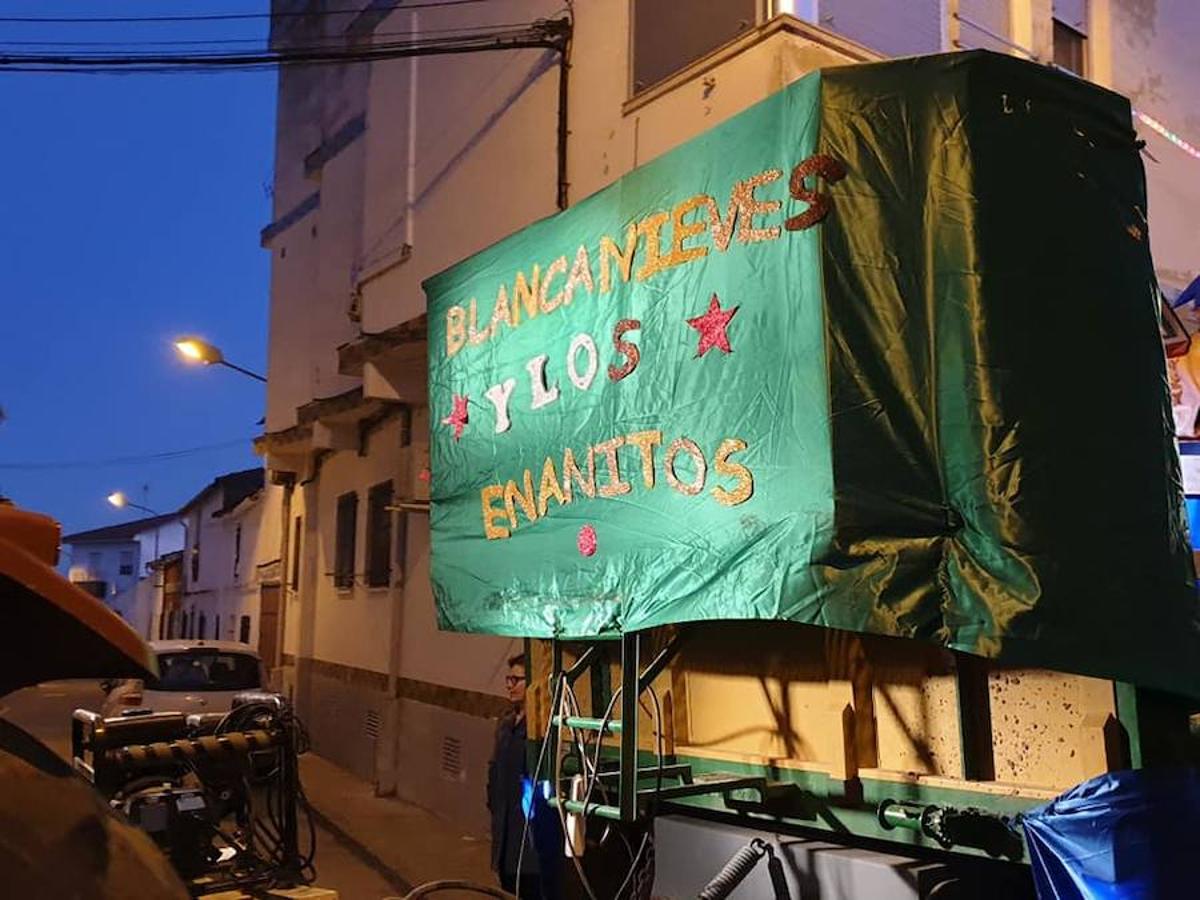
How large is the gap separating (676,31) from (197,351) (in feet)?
27.4

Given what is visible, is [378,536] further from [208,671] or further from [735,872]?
[735,872]

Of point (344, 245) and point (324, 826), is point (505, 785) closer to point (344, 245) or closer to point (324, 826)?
point (324, 826)

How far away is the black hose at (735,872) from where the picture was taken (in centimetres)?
418

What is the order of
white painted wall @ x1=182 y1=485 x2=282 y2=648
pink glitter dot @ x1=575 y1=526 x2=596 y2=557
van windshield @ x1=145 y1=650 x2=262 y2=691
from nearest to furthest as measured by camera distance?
pink glitter dot @ x1=575 y1=526 x2=596 y2=557
van windshield @ x1=145 y1=650 x2=262 y2=691
white painted wall @ x1=182 y1=485 x2=282 y2=648

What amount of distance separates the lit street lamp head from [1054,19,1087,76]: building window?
10522 mm

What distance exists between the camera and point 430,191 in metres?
11.5

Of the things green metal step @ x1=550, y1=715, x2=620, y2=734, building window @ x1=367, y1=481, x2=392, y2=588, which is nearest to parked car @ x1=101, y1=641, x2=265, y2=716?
building window @ x1=367, y1=481, x2=392, y2=588

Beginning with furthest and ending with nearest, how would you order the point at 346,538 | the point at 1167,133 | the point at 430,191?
the point at 346,538 < the point at 430,191 < the point at 1167,133

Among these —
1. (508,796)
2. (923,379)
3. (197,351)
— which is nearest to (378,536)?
(197,351)

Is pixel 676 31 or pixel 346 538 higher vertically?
pixel 676 31

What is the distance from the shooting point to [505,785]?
6926 millimetres

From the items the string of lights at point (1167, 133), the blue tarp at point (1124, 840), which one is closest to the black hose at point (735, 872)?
the blue tarp at point (1124, 840)

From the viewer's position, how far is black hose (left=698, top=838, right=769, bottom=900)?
13.7 feet

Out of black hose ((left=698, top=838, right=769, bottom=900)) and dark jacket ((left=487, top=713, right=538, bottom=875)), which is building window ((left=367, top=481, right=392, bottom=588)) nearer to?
dark jacket ((left=487, top=713, right=538, bottom=875))
